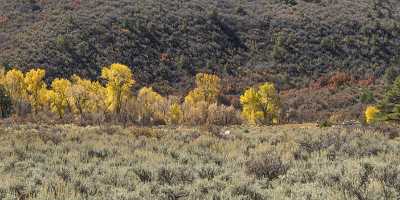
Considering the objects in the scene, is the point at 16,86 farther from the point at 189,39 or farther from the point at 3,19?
the point at 189,39

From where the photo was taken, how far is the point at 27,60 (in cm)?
8338

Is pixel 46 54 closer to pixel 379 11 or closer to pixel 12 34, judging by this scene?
pixel 12 34

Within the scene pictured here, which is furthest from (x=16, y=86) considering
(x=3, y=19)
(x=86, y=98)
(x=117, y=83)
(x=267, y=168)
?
(x=267, y=168)

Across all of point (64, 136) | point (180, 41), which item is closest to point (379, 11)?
point (180, 41)

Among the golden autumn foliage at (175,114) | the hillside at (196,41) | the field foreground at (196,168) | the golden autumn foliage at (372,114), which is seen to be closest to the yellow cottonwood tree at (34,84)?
the hillside at (196,41)

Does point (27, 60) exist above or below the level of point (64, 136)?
below

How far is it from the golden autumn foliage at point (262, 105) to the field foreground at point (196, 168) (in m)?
48.5

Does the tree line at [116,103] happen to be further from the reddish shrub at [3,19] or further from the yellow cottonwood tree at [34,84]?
the reddish shrub at [3,19]

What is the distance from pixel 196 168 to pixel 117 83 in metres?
51.5

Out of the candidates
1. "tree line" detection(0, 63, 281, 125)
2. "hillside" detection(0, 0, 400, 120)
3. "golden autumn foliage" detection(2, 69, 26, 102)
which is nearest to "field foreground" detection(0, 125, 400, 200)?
"tree line" detection(0, 63, 281, 125)

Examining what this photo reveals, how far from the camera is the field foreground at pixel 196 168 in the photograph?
381 inches

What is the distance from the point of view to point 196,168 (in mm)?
12312

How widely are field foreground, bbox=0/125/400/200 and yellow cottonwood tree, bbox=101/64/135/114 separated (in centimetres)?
4390

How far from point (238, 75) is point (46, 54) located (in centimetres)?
3467
